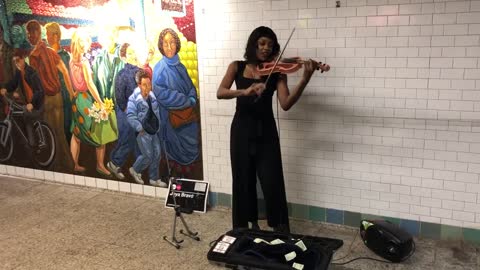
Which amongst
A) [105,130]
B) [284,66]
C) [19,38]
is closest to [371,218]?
[284,66]

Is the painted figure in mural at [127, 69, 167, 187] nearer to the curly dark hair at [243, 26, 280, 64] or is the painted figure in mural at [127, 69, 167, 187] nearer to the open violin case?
the curly dark hair at [243, 26, 280, 64]

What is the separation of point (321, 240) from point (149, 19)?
7.21 ft

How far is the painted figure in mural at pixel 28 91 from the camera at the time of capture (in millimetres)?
4125

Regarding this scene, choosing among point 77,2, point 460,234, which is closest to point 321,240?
point 460,234

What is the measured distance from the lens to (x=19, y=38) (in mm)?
4070

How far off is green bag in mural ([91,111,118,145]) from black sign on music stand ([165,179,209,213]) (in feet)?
2.51

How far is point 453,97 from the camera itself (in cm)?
268

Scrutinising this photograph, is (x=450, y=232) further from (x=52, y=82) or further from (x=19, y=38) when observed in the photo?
(x=19, y=38)

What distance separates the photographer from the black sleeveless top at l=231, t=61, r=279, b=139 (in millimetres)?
2723

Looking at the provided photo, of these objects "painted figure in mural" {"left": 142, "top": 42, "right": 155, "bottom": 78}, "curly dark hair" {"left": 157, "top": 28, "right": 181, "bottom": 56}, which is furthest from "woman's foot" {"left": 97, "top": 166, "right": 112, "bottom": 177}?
"curly dark hair" {"left": 157, "top": 28, "right": 181, "bottom": 56}

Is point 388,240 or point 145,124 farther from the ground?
point 145,124

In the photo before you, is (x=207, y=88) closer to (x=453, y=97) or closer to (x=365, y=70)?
(x=365, y=70)

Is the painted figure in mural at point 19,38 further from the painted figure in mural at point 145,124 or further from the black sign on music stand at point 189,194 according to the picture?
the black sign on music stand at point 189,194

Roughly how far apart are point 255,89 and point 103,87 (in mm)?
1824
